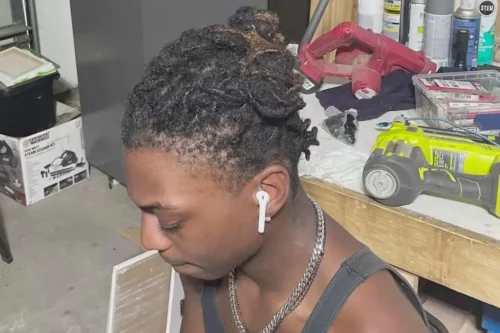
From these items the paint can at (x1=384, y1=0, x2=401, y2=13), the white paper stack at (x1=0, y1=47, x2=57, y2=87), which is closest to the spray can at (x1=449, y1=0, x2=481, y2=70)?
the paint can at (x1=384, y1=0, x2=401, y2=13)

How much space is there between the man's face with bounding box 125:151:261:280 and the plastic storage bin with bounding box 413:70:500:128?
25.0 inches

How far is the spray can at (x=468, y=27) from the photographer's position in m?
1.59

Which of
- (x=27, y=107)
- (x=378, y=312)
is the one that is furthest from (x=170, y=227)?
(x=27, y=107)

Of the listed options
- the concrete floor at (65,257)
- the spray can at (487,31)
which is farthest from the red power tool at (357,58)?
the concrete floor at (65,257)

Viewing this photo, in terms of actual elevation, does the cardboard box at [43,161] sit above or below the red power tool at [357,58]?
below

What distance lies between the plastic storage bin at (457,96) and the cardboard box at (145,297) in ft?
2.02

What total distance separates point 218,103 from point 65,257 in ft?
4.97

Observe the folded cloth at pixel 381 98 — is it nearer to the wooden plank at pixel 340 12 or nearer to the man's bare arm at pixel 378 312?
the wooden plank at pixel 340 12

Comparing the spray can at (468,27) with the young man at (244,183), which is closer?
the young man at (244,183)

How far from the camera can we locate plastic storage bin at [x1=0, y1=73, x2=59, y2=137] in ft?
7.51

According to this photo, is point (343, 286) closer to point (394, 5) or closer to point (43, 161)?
point (394, 5)

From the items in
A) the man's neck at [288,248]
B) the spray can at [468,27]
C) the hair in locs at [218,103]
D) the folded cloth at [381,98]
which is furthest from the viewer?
the spray can at [468,27]

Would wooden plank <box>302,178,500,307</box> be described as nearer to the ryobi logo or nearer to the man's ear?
the man's ear

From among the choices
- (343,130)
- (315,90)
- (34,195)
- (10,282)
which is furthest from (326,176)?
(34,195)
